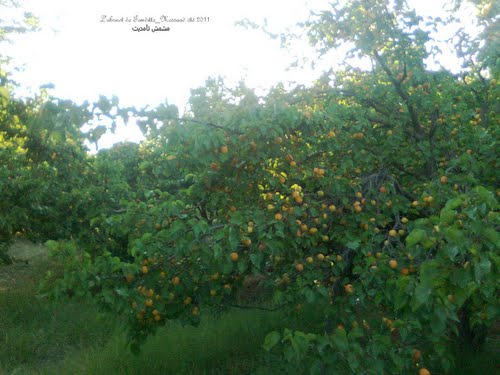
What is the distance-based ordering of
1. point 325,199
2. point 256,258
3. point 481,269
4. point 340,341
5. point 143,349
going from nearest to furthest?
point 481,269
point 340,341
point 256,258
point 325,199
point 143,349

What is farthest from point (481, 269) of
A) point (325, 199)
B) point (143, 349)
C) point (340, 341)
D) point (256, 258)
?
point (143, 349)

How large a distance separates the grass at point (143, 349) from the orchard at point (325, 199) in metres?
0.88

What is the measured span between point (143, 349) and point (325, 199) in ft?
10.2

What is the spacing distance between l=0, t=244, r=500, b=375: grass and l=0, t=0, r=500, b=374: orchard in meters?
0.88

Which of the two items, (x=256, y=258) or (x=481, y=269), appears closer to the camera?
(x=481, y=269)

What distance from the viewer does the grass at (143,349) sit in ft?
18.5

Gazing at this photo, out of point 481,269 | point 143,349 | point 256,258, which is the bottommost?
point 143,349

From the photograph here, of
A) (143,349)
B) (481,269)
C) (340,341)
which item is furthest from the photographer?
(143,349)

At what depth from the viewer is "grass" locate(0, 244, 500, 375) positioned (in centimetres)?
564

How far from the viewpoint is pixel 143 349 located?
20.0 feet

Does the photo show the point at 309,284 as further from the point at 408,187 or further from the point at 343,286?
the point at 408,187

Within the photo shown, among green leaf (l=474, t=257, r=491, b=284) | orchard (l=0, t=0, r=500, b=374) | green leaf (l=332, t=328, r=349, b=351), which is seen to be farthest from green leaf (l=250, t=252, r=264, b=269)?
green leaf (l=474, t=257, r=491, b=284)

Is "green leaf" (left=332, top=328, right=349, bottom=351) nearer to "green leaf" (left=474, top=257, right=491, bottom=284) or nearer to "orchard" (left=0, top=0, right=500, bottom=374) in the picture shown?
"orchard" (left=0, top=0, right=500, bottom=374)

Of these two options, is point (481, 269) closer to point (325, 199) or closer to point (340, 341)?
point (340, 341)
